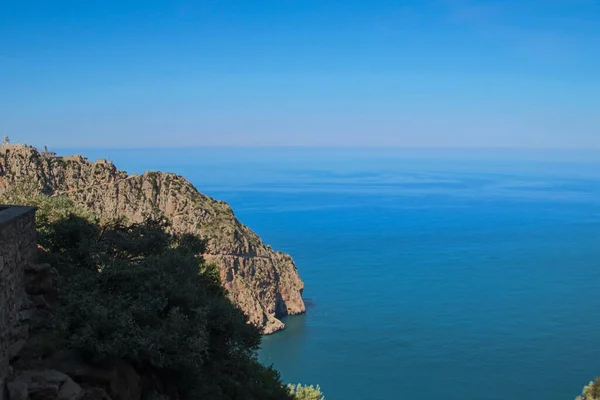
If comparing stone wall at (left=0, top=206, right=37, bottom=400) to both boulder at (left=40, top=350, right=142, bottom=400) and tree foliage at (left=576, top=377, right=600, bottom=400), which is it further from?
tree foliage at (left=576, top=377, right=600, bottom=400)

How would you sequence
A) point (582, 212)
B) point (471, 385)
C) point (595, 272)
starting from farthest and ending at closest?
1. point (582, 212)
2. point (595, 272)
3. point (471, 385)

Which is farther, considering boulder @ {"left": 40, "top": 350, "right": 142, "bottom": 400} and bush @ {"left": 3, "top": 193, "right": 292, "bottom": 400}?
bush @ {"left": 3, "top": 193, "right": 292, "bottom": 400}

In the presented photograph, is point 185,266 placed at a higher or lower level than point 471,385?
higher

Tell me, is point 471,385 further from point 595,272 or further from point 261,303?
point 595,272

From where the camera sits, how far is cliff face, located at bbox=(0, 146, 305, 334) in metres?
Answer: 41.2

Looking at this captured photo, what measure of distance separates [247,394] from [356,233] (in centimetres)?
8442

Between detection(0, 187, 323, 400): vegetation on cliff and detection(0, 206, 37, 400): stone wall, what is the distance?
0.61 m

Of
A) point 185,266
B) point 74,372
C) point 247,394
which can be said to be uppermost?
point 185,266

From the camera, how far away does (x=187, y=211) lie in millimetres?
48125

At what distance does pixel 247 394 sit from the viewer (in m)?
10.4

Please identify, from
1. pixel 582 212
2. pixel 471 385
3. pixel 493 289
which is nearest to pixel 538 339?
pixel 471 385

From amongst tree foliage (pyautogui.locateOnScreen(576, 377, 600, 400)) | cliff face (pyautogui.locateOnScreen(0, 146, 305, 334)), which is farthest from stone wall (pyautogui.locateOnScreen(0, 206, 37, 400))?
cliff face (pyautogui.locateOnScreen(0, 146, 305, 334))

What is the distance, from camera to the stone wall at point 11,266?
685 centimetres

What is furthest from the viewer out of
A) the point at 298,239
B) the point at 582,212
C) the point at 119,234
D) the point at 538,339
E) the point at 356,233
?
the point at 582,212
